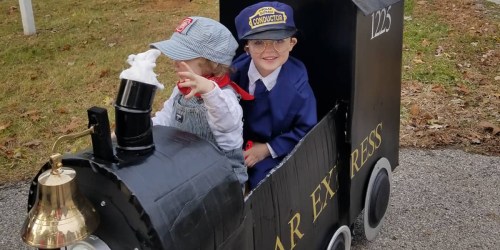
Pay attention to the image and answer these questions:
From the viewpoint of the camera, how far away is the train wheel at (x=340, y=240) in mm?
2534

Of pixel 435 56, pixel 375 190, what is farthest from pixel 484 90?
pixel 375 190

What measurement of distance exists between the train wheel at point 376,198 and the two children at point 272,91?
675mm

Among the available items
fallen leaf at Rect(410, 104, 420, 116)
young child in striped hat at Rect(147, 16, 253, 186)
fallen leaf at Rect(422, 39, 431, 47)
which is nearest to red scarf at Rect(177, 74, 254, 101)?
young child in striped hat at Rect(147, 16, 253, 186)

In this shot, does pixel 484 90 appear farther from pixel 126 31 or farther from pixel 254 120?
pixel 126 31

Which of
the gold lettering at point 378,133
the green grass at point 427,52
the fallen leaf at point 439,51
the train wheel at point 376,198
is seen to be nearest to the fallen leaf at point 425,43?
the green grass at point 427,52

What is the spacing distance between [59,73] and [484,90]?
13.7 ft

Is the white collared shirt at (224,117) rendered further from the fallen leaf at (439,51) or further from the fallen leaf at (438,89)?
the fallen leaf at (439,51)

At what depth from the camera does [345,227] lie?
265cm

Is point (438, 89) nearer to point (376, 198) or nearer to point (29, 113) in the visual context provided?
point (376, 198)

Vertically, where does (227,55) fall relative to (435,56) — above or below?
above

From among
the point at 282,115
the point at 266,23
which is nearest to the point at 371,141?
the point at 282,115

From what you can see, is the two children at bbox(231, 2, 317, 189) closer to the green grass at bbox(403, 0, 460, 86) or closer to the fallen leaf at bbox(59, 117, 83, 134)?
the fallen leaf at bbox(59, 117, 83, 134)

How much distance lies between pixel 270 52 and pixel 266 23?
0.12 metres

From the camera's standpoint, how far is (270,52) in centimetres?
232
